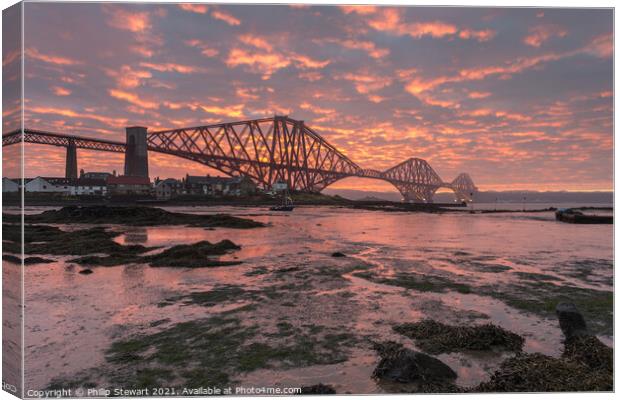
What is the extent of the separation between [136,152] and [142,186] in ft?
41.7

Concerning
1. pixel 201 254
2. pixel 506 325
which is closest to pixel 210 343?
pixel 506 325

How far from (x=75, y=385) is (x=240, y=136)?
114 meters

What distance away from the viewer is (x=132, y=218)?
123 feet

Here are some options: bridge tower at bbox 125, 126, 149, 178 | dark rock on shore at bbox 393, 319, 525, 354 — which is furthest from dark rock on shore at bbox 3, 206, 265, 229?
bridge tower at bbox 125, 126, 149, 178

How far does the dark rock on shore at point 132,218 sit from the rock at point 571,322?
90.1 feet

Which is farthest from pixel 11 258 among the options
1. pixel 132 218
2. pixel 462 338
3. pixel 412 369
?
pixel 132 218

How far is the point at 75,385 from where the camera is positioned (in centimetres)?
573

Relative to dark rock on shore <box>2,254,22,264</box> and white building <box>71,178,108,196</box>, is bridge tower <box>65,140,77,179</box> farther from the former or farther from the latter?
dark rock on shore <box>2,254,22,264</box>

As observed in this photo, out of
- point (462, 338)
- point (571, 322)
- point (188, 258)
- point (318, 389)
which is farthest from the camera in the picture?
point (188, 258)

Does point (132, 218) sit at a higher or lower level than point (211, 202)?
lower

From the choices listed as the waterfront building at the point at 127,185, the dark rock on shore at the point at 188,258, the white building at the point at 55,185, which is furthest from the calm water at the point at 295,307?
the waterfront building at the point at 127,185

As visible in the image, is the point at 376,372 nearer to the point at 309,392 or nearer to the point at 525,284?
the point at 309,392

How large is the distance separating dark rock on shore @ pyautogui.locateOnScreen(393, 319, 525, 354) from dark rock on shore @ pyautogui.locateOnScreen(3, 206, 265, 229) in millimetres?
26479

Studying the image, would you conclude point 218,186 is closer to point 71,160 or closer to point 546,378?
point 71,160
